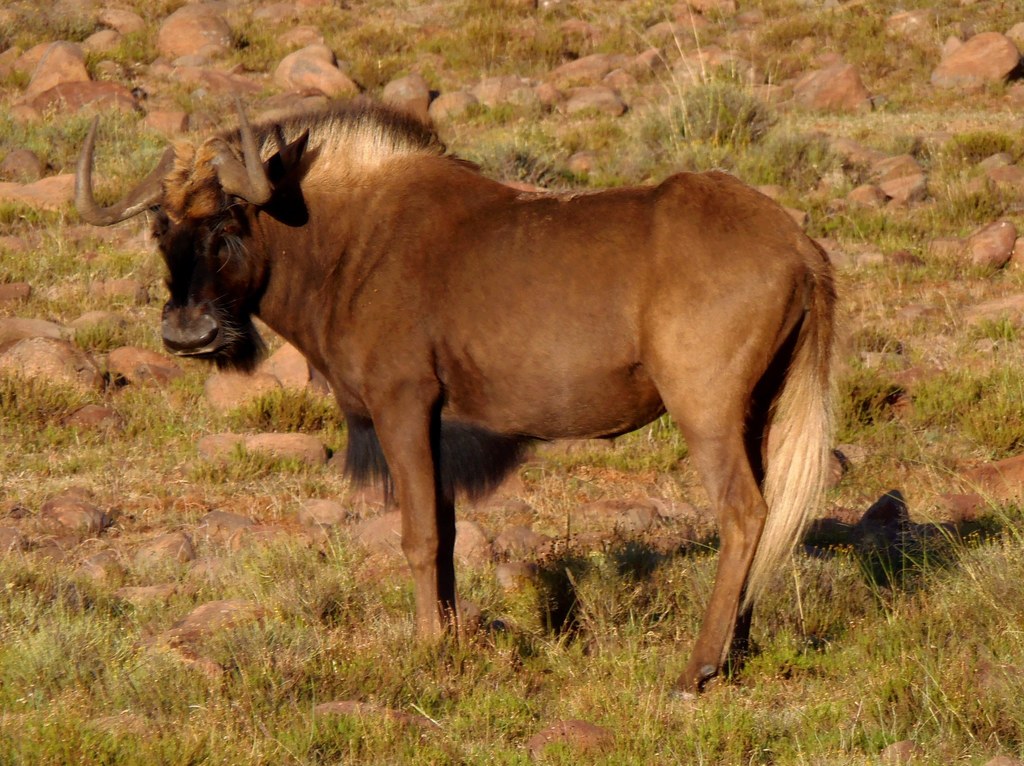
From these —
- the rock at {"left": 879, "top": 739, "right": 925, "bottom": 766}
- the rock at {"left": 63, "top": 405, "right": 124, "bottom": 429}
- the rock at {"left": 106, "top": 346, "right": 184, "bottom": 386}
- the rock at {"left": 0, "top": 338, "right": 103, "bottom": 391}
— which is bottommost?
the rock at {"left": 106, "top": 346, "right": 184, "bottom": 386}

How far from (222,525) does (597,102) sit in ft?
34.0

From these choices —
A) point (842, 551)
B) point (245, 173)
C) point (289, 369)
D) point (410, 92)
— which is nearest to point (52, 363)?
point (289, 369)

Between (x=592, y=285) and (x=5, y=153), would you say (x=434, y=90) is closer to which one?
(x=5, y=153)

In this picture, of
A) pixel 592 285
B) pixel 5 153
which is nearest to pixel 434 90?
pixel 5 153

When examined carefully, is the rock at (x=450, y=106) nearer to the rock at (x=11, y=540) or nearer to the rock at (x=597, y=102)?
the rock at (x=597, y=102)

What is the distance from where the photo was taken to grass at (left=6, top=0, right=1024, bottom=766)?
4625 millimetres

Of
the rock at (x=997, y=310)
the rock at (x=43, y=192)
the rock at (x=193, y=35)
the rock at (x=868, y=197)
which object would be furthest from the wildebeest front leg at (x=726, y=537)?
the rock at (x=193, y=35)

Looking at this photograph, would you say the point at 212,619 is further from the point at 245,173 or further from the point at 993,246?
the point at 993,246

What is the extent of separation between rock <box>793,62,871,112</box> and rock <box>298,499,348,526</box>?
1037 cm

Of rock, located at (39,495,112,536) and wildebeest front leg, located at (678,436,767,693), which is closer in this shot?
wildebeest front leg, located at (678,436,767,693)

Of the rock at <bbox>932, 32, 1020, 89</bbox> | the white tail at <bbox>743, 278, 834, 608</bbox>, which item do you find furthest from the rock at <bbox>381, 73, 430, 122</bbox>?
the white tail at <bbox>743, 278, 834, 608</bbox>

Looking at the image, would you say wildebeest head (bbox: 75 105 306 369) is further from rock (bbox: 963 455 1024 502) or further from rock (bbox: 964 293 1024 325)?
rock (bbox: 964 293 1024 325)

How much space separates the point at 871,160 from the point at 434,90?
6.05m

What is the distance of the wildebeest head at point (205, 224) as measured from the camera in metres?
5.72
